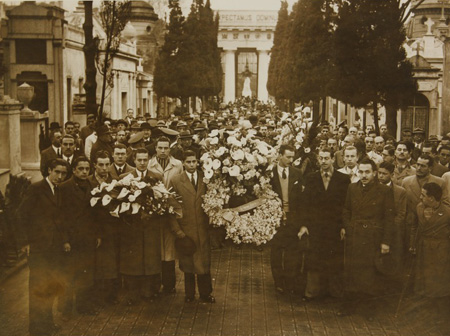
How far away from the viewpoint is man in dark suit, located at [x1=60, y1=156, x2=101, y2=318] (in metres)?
7.60

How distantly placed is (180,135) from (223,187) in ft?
13.8

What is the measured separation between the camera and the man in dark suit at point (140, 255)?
8.42m

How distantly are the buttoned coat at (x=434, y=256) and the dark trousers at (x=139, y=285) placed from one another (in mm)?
2990

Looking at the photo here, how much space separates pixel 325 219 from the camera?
8.45 meters

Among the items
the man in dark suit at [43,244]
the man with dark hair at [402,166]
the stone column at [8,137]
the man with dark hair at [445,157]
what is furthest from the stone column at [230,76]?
the man in dark suit at [43,244]

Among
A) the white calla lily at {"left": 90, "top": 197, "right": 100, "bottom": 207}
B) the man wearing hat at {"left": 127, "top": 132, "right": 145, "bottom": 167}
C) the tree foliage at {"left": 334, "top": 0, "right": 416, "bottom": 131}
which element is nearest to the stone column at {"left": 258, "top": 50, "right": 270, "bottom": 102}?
the tree foliage at {"left": 334, "top": 0, "right": 416, "bottom": 131}

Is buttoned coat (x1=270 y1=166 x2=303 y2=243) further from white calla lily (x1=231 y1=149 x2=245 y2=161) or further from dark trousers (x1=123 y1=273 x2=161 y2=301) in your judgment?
dark trousers (x1=123 y1=273 x2=161 y2=301)

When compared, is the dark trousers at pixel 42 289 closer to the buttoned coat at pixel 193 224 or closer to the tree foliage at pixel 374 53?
the buttoned coat at pixel 193 224

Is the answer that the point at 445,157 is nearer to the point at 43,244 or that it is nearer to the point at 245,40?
the point at 43,244

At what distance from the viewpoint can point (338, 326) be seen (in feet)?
25.0

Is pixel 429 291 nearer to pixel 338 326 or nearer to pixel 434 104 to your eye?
pixel 338 326

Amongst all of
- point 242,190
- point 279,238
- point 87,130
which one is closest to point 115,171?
point 242,190

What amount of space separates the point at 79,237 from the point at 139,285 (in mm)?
1116

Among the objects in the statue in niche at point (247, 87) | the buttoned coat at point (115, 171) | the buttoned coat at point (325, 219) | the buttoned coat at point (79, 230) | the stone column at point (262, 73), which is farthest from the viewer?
the stone column at point (262, 73)
